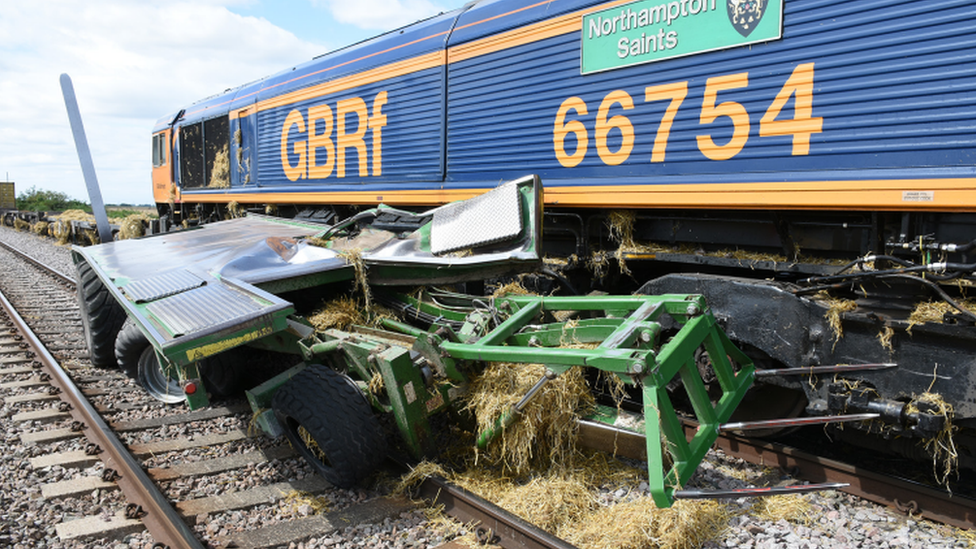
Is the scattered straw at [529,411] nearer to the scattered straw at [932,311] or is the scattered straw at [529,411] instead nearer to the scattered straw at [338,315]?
the scattered straw at [338,315]

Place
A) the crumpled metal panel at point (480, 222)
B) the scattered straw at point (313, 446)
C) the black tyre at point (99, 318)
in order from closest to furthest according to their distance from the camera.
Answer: the scattered straw at point (313, 446) < the crumpled metal panel at point (480, 222) < the black tyre at point (99, 318)

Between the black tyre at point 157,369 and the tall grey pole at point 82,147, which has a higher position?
the tall grey pole at point 82,147

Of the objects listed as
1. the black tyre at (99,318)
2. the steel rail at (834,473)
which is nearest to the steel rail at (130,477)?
the black tyre at (99,318)

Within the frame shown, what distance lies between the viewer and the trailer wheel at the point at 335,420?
386cm

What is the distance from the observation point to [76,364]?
699cm

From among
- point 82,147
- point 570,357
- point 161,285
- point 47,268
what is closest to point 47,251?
point 47,268

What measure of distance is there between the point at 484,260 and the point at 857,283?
7.67 feet

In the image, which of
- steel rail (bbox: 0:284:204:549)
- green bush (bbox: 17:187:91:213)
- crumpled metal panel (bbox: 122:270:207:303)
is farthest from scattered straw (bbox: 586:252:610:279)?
green bush (bbox: 17:187:91:213)

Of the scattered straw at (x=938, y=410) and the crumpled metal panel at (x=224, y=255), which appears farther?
the crumpled metal panel at (x=224, y=255)

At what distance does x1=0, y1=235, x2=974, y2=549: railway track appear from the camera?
3.54m

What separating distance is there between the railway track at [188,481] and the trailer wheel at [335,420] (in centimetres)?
19

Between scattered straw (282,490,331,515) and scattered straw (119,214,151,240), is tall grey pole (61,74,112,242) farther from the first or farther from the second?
scattered straw (119,214,151,240)

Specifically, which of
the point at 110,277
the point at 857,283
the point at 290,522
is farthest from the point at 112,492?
the point at 857,283

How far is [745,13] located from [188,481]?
4.87 meters
